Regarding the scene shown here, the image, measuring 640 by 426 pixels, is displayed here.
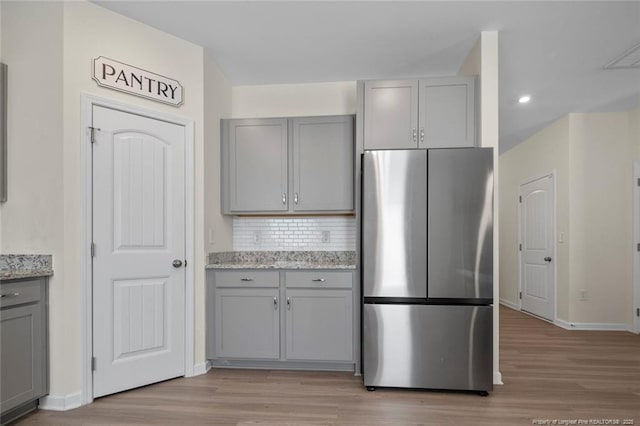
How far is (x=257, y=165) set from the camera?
11.9 feet

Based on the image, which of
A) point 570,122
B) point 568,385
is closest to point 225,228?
point 568,385

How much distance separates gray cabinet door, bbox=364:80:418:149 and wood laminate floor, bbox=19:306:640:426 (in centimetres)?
192

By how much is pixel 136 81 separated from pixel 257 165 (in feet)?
3.98

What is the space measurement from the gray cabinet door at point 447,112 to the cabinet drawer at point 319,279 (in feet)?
4.12

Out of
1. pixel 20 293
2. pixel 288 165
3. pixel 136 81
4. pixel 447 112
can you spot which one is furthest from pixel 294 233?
pixel 20 293

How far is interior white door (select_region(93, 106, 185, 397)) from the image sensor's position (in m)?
2.67

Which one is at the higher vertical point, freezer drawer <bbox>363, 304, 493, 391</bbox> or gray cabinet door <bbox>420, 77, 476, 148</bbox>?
gray cabinet door <bbox>420, 77, 476, 148</bbox>

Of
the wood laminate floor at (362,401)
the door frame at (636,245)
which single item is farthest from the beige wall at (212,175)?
the door frame at (636,245)

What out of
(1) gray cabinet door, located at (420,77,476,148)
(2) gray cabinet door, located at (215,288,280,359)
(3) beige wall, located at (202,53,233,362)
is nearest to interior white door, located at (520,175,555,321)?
(1) gray cabinet door, located at (420,77,476,148)

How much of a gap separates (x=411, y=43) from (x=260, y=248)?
2350mm

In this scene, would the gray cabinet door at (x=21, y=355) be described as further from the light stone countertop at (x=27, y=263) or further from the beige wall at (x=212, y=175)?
the beige wall at (x=212, y=175)

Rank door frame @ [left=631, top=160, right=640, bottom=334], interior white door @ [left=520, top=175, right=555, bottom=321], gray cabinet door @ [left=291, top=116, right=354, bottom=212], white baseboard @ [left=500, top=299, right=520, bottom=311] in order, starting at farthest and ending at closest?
white baseboard @ [left=500, top=299, right=520, bottom=311]
interior white door @ [left=520, top=175, right=555, bottom=321]
door frame @ [left=631, top=160, right=640, bottom=334]
gray cabinet door @ [left=291, top=116, right=354, bottom=212]

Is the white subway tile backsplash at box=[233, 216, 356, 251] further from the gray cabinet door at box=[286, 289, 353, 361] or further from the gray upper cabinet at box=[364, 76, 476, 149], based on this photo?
the gray upper cabinet at box=[364, 76, 476, 149]

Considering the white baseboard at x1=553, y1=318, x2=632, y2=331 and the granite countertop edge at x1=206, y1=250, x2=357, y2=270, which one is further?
the white baseboard at x1=553, y1=318, x2=632, y2=331
